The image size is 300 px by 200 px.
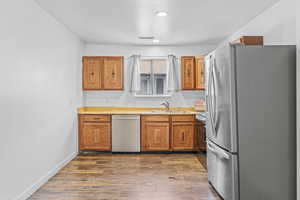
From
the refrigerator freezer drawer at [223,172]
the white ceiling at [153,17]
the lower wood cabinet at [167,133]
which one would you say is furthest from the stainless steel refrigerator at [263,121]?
the lower wood cabinet at [167,133]

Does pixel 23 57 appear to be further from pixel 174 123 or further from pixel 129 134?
pixel 174 123

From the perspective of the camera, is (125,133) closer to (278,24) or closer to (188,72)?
(188,72)

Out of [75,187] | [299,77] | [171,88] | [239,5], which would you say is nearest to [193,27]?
[239,5]

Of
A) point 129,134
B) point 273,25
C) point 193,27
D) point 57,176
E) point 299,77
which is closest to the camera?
point 299,77

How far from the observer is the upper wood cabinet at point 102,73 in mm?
5527

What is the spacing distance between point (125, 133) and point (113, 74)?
1.38 meters

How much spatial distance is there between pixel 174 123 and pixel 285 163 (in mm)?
2822

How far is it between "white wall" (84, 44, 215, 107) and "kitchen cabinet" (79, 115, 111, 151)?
2.06ft

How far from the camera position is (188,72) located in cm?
565

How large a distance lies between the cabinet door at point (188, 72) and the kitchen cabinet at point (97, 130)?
1.95 m

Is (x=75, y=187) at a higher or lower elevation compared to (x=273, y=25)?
lower

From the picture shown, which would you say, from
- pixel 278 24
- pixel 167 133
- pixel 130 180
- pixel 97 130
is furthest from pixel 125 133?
pixel 278 24

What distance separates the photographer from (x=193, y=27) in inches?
171

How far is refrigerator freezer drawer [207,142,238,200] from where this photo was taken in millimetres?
2539
